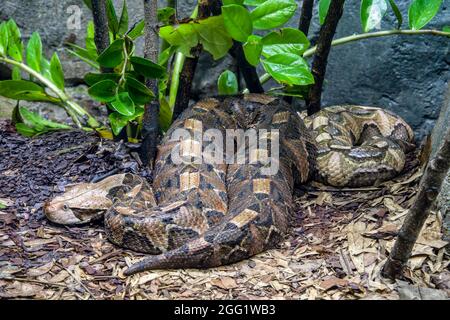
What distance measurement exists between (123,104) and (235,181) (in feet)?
4.07

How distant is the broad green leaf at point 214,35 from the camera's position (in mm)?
4609

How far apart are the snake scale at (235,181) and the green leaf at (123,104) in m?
0.71

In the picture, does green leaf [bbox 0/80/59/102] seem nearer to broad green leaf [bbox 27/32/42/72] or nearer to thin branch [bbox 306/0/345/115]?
broad green leaf [bbox 27/32/42/72]

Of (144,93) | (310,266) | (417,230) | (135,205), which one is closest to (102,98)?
(144,93)

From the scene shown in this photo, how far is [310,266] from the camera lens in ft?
13.3

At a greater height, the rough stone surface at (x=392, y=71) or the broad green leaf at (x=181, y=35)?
the broad green leaf at (x=181, y=35)

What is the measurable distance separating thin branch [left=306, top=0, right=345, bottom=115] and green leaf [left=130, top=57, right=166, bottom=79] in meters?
1.58

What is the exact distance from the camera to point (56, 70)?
18.3ft

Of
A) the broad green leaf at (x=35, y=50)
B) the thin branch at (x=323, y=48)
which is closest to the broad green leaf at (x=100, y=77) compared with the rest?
the broad green leaf at (x=35, y=50)

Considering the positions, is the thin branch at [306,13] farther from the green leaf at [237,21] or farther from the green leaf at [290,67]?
the green leaf at [237,21]

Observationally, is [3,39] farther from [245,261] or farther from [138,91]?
[245,261]

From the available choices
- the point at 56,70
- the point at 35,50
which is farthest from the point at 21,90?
the point at 35,50

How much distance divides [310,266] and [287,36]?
1.89m
